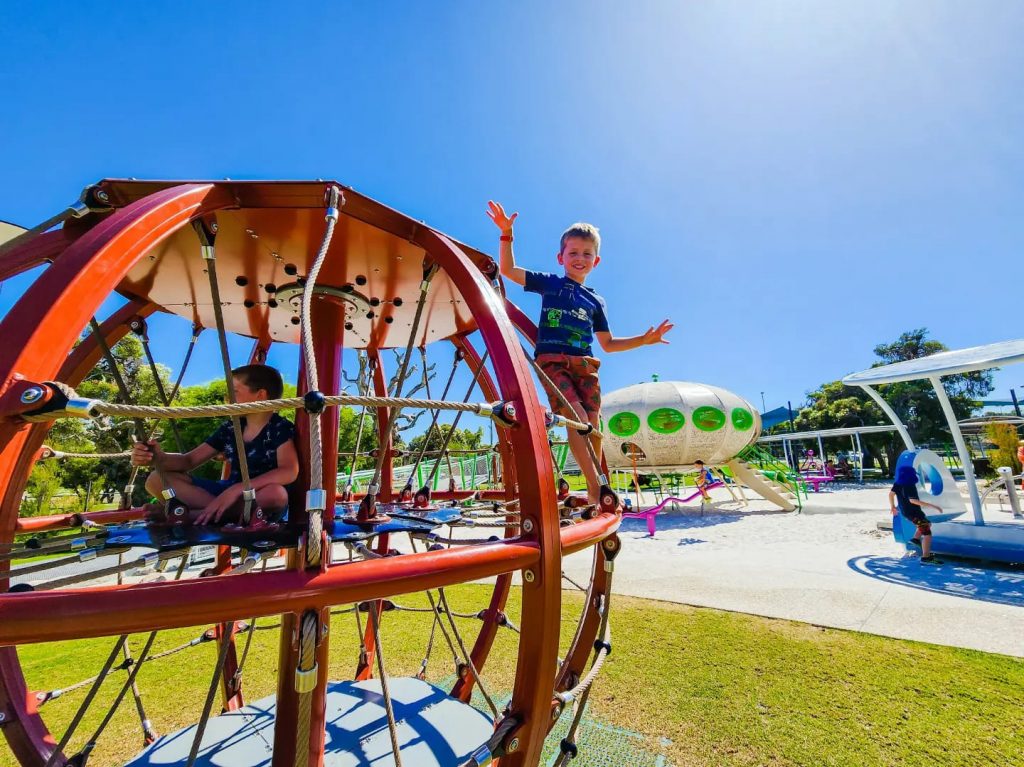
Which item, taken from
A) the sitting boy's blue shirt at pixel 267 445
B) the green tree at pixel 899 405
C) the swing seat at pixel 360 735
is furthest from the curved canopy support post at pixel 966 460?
the green tree at pixel 899 405

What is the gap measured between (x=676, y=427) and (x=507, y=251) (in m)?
12.0

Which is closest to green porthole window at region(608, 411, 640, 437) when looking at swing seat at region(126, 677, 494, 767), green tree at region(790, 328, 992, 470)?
swing seat at region(126, 677, 494, 767)

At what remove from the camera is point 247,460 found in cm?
202

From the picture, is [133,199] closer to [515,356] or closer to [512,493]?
[515,356]

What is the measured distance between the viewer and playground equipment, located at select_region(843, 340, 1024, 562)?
634cm

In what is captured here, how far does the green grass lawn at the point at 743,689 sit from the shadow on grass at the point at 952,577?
2.23 meters

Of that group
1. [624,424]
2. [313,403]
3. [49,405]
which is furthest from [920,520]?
[49,405]

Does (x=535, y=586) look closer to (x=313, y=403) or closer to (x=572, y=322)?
(x=313, y=403)

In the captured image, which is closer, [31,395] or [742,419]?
[31,395]

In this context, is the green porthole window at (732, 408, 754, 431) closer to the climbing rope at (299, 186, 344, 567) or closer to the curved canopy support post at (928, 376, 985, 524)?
the curved canopy support post at (928, 376, 985, 524)

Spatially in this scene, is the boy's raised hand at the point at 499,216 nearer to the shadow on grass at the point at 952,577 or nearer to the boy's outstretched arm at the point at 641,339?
the boy's outstretched arm at the point at 641,339

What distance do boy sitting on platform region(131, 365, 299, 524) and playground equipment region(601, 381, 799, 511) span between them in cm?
1181

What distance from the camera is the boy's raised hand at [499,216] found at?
264cm

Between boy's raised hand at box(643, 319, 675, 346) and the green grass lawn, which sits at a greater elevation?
boy's raised hand at box(643, 319, 675, 346)
